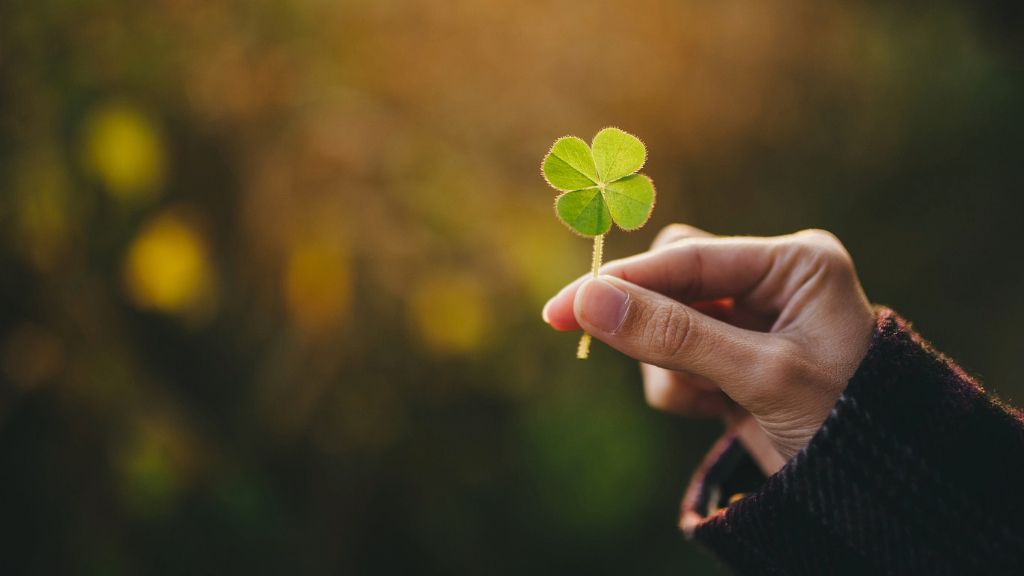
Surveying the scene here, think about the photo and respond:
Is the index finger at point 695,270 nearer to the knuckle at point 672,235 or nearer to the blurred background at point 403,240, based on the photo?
the knuckle at point 672,235

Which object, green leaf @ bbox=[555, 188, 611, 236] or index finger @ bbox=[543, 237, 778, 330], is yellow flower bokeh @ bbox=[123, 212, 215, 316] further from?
green leaf @ bbox=[555, 188, 611, 236]

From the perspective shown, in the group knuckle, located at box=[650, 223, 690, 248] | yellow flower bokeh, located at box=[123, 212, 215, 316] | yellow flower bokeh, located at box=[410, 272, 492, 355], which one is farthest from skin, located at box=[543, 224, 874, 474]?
yellow flower bokeh, located at box=[123, 212, 215, 316]

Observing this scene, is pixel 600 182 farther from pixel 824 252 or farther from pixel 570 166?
pixel 824 252

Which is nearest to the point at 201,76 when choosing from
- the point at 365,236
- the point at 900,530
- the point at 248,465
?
the point at 365,236

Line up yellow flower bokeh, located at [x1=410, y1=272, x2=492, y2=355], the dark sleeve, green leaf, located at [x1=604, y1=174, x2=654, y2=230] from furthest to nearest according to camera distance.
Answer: yellow flower bokeh, located at [x1=410, y1=272, x2=492, y2=355]
green leaf, located at [x1=604, y1=174, x2=654, y2=230]
the dark sleeve

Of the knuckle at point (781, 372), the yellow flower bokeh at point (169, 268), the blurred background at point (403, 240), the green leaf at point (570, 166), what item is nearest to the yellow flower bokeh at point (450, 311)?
the blurred background at point (403, 240)

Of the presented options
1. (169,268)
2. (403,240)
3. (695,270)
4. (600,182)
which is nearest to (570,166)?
(600,182)

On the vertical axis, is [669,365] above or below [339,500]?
above

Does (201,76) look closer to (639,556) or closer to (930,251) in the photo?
(639,556)
